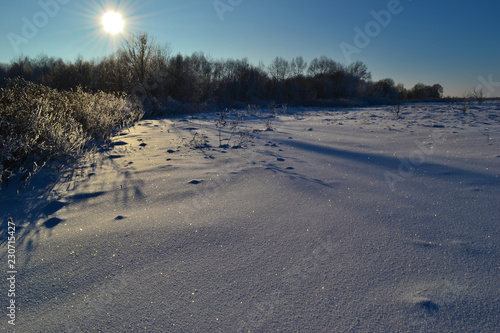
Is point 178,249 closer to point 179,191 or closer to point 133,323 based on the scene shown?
point 133,323

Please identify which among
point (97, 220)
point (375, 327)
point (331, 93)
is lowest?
point (375, 327)

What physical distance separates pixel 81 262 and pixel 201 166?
188 cm

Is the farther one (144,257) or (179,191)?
(179,191)

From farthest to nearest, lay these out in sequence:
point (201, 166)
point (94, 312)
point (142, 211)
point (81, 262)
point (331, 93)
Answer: point (331, 93)
point (201, 166)
point (142, 211)
point (81, 262)
point (94, 312)

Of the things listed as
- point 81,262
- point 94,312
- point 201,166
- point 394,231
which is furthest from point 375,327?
point 201,166

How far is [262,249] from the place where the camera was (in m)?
1.58

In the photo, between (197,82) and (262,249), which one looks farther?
(197,82)

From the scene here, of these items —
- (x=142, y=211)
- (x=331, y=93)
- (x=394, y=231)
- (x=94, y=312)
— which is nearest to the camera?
(x=94, y=312)

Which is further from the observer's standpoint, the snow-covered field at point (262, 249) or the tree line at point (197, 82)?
the tree line at point (197, 82)

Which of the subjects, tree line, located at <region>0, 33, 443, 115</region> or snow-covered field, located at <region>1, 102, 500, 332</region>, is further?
tree line, located at <region>0, 33, 443, 115</region>

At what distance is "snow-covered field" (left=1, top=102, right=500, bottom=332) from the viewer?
1.14m

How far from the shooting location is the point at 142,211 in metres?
2.09

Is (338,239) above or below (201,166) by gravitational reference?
below

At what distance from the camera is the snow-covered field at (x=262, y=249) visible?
114 centimetres
